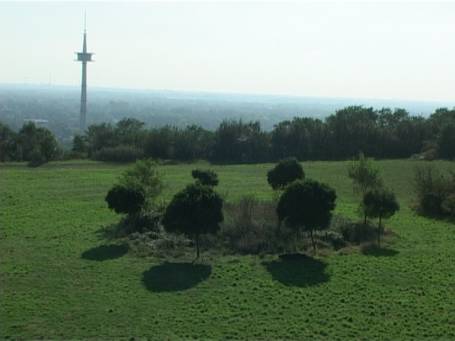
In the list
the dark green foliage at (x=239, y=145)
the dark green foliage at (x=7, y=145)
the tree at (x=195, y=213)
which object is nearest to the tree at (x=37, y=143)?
the dark green foliage at (x=7, y=145)

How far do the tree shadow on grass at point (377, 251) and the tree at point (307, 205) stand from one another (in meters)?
2.27

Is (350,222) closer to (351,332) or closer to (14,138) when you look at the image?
(351,332)

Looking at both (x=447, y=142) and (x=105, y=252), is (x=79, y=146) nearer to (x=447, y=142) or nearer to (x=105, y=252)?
(x=447, y=142)

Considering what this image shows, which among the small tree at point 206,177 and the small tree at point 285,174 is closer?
the small tree at point 285,174

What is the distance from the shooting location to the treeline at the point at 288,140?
66.0m

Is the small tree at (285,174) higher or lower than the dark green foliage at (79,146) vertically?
higher

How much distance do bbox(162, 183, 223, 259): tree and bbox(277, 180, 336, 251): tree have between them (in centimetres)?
342

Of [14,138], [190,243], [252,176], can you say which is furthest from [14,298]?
[14,138]

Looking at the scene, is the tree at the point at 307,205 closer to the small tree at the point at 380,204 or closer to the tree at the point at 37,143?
the small tree at the point at 380,204

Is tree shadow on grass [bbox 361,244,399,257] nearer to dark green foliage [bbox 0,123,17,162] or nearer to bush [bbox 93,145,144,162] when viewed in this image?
bush [bbox 93,145,144,162]

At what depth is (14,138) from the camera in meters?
63.6

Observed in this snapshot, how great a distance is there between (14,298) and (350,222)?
17.8 metres

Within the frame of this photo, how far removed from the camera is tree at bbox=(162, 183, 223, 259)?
23391mm

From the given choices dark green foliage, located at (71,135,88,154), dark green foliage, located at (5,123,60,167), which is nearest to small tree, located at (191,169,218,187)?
dark green foliage, located at (5,123,60,167)
